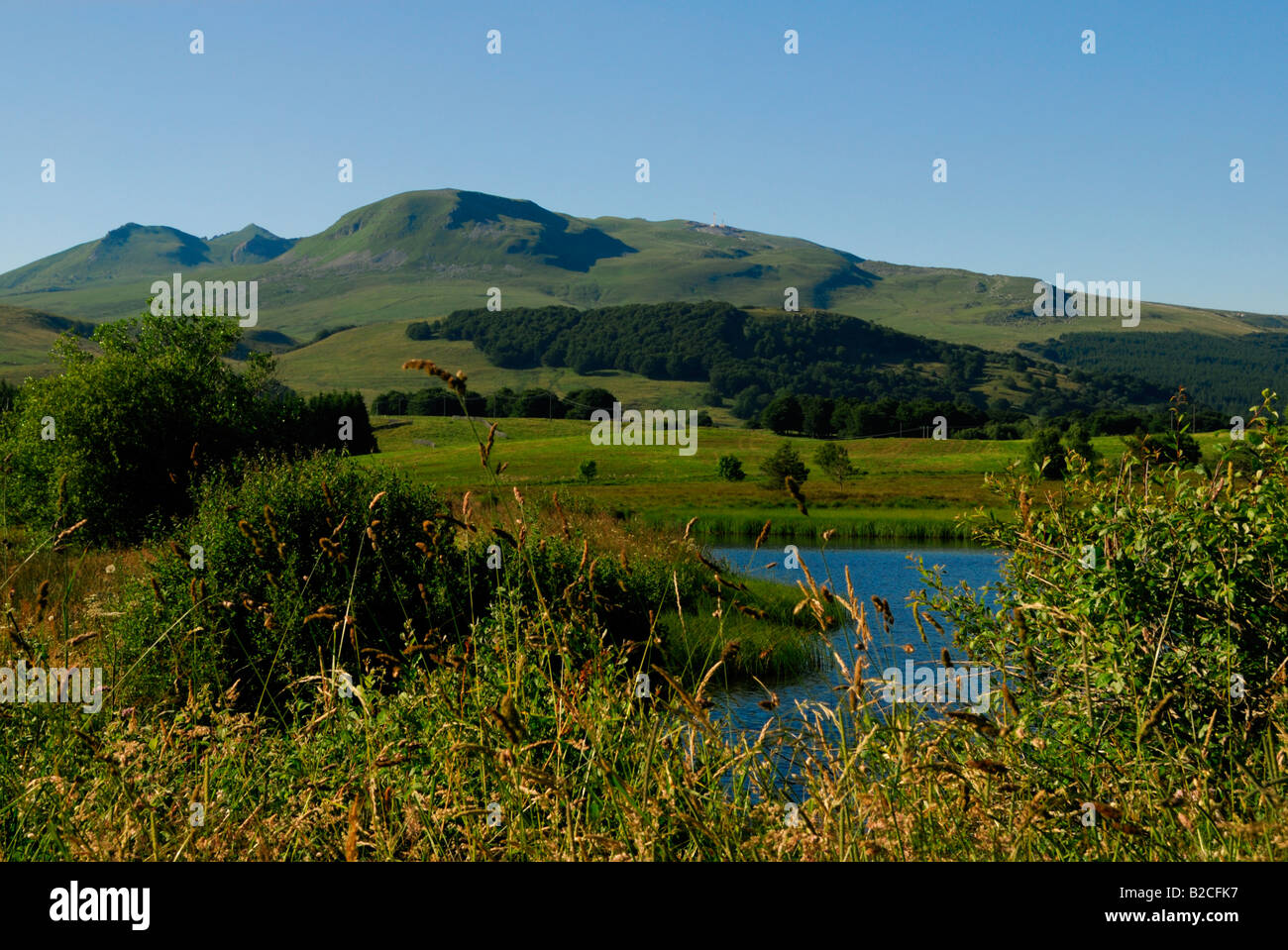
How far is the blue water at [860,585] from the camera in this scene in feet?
59.0

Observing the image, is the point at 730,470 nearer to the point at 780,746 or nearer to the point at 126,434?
the point at 126,434

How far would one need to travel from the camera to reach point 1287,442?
23.1 ft

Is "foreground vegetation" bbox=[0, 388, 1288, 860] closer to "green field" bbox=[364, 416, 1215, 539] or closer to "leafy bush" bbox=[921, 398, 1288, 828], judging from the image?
"leafy bush" bbox=[921, 398, 1288, 828]

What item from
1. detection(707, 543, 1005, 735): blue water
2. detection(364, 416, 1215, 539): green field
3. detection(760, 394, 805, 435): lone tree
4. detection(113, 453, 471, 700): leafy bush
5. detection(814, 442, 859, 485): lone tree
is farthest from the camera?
detection(760, 394, 805, 435): lone tree

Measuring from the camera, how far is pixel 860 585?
35.9 m

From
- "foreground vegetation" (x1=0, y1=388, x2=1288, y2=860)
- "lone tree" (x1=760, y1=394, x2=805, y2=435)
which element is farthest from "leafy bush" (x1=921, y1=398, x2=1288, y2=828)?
"lone tree" (x1=760, y1=394, x2=805, y2=435)

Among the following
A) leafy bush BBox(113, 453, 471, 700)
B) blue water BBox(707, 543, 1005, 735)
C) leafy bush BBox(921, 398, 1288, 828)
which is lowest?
blue water BBox(707, 543, 1005, 735)

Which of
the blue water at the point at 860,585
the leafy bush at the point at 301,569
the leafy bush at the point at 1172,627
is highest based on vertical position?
the leafy bush at the point at 1172,627

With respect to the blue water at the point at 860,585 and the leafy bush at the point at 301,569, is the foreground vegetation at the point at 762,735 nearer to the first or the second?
the blue water at the point at 860,585

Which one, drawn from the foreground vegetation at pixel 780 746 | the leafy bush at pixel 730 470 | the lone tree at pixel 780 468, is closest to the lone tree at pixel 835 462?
the lone tree at pixel 780 468

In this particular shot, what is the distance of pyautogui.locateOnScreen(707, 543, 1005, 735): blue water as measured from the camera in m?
18.0

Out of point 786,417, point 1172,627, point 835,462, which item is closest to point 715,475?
point 835,462

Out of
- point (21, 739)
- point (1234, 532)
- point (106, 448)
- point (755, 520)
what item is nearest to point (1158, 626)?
point (1234, 532)
